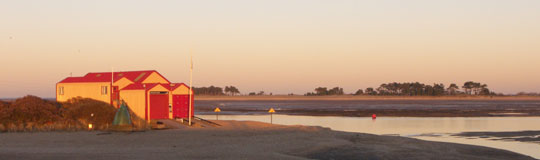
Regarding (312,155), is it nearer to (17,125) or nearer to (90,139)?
(90,139)

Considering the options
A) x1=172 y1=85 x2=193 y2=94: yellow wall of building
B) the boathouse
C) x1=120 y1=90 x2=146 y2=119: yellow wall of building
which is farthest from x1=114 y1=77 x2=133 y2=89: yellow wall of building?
x1=172 y1=85 x2=193 y2=94: yellow wall of building

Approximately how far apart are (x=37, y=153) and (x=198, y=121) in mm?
21837

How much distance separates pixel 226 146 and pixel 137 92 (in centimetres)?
1810

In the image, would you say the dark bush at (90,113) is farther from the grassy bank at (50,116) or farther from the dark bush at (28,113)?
the dark bush at (28,113)

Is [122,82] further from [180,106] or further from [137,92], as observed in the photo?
[180,106]

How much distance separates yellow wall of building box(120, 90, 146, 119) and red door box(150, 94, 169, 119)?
71 cm

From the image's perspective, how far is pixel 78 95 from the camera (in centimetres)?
4709

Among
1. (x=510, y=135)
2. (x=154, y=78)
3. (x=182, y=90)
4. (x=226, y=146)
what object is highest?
(x=154, y=78)

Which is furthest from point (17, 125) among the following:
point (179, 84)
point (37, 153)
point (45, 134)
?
point (37, 153)

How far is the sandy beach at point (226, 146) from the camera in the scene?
2375 centimetres

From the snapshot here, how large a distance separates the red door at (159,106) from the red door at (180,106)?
69cm

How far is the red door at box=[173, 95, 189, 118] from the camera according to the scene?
45.3 meters

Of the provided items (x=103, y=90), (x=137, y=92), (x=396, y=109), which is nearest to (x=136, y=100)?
(x=137, y=92)

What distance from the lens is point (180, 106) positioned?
45.7 meters
